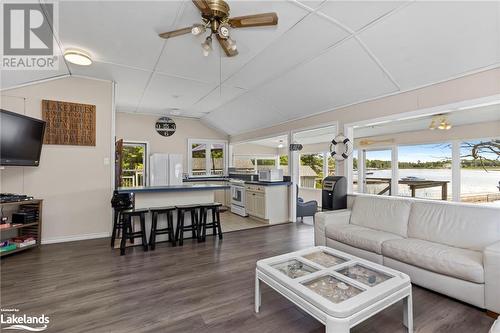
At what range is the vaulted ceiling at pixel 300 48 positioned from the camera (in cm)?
235

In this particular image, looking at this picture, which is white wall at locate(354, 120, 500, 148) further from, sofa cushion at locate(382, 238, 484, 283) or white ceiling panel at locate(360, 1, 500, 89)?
sofa cushion at locate(382, 238, 484, 283)

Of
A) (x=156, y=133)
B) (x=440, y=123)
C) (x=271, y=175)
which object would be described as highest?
(x=156, y=133)

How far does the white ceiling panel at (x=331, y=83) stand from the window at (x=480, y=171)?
2970mm

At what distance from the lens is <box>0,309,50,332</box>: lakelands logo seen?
1.81 meters

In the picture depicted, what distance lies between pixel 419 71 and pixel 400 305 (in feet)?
9.27

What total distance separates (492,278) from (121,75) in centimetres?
553

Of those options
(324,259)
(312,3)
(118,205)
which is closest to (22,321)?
(118,205)

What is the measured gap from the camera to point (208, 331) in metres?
1.77

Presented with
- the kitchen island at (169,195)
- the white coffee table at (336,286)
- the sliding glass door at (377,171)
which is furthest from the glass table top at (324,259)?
the sliding glass door at (377,171)

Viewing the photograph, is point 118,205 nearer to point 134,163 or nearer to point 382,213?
point 134,163

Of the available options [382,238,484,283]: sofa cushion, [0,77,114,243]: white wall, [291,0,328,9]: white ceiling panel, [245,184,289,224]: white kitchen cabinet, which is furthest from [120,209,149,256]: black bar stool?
[291,0,328,9]: white ceiling panel

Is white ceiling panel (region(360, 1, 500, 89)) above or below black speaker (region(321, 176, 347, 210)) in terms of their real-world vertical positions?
above

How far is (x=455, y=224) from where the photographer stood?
2.55 metres

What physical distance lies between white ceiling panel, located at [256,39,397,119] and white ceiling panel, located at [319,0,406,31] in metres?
0.36
